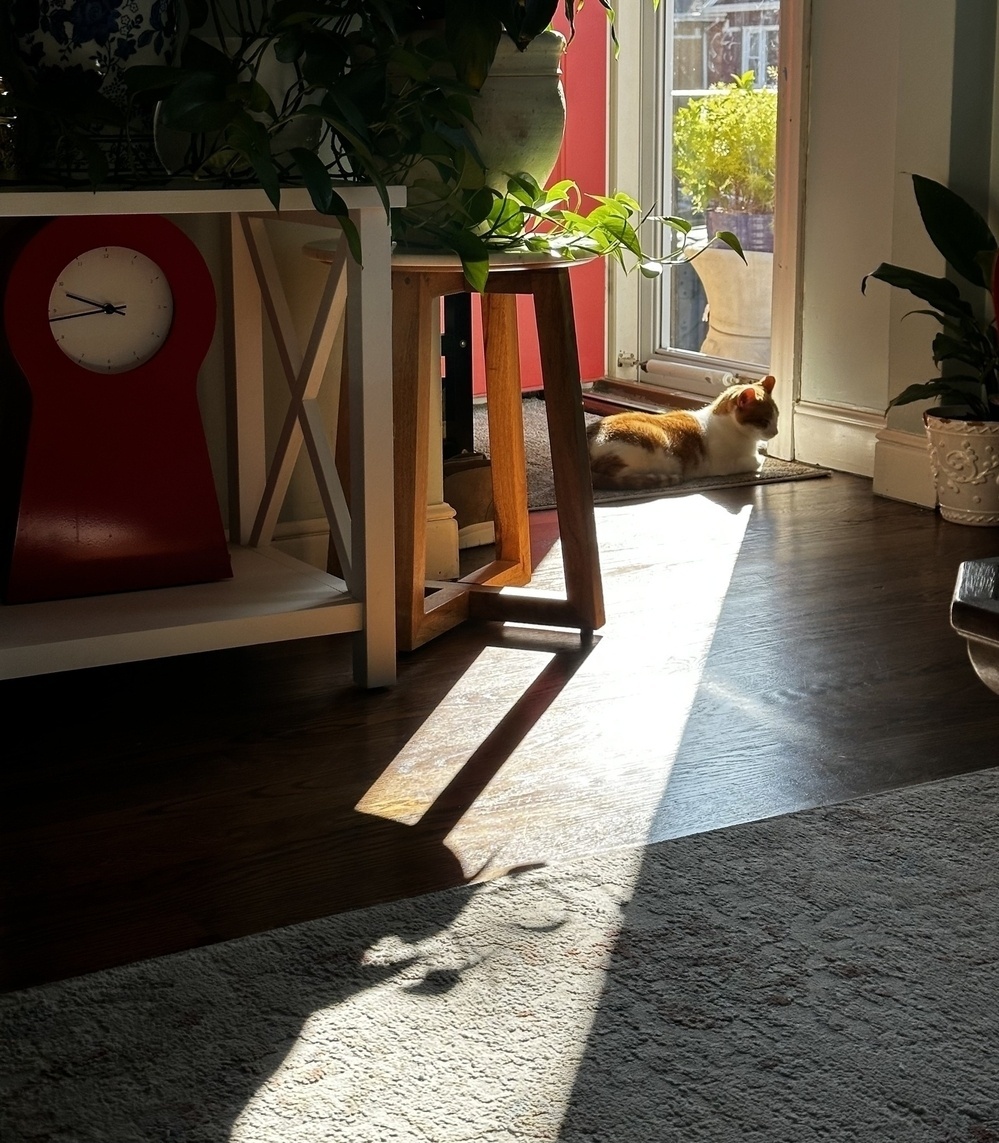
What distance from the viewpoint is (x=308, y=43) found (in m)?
1.75

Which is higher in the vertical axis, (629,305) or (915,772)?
(629,305)

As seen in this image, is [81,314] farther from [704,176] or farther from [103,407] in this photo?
[704,176]

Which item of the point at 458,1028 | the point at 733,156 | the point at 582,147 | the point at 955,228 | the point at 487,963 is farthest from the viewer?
the point at 582,147

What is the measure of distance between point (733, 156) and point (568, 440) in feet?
8.10

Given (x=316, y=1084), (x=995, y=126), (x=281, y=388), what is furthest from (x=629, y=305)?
(x=316, y=1084)

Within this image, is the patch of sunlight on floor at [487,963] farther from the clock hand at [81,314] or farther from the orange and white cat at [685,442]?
the orange and white cat at [685,442]

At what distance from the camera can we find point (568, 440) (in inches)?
85.2

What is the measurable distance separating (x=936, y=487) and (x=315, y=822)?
192cm

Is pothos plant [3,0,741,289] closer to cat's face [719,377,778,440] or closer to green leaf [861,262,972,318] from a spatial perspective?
green leaf [861,262,972,318]

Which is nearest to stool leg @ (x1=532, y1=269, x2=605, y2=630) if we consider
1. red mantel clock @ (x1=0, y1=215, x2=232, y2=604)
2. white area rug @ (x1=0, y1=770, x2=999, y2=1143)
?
red mantel clock @ (x1=0, y1=215, x2=232, y2=604)

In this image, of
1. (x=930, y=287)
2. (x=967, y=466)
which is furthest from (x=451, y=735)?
(x=930, y=287)

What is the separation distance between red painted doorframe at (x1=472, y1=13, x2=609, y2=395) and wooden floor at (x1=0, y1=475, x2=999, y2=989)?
2233 mm

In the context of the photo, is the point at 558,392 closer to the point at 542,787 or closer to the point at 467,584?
the point at 467,584

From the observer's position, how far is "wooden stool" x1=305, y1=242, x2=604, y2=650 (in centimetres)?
210
